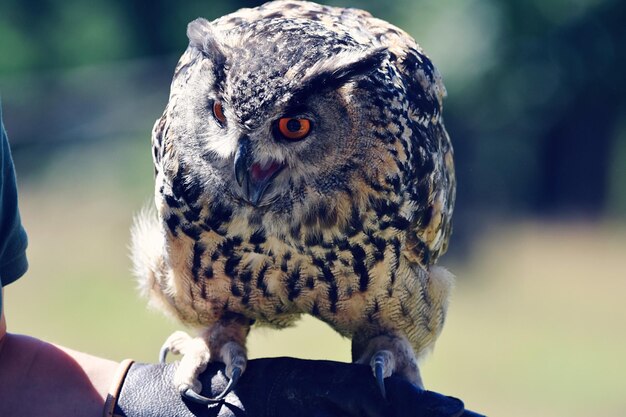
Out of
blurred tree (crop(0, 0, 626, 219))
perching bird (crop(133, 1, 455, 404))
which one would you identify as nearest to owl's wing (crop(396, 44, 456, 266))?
perching bird (crop(133, 1, 455, 404))

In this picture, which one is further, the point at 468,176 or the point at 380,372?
the point at 468,176

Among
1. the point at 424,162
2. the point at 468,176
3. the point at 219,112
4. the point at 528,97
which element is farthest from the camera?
the point at 528,97

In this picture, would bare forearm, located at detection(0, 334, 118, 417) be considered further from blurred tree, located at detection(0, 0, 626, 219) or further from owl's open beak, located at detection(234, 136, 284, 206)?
blurred tree, located at detection(0, 0, 626, 219)

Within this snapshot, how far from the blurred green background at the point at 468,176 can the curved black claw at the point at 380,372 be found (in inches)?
181

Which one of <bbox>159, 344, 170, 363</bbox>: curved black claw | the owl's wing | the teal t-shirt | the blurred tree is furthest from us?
the blurred tree

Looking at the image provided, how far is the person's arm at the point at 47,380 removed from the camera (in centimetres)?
236

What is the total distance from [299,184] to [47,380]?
2.70 feet

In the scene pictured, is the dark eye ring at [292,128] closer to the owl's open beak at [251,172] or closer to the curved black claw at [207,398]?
the owl's open beak at [251,172]

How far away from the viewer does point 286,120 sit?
229 cm

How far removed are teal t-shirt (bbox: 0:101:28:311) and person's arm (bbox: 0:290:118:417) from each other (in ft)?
0.44

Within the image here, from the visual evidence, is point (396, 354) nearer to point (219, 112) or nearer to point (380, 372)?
point (380, 372)

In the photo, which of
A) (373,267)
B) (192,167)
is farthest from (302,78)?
(373,267)

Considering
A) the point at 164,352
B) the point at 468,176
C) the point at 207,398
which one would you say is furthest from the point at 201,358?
the point at 468,176

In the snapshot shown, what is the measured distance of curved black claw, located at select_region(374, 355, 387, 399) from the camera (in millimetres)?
2394
